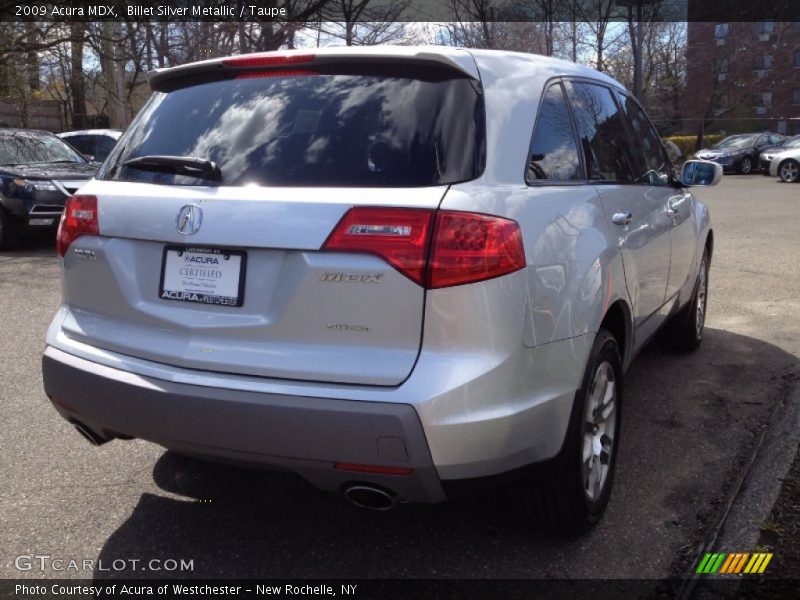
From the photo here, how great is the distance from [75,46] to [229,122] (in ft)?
69.9

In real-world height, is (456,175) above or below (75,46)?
below

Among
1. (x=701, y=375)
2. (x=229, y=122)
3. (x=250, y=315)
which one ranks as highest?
(x=229, y=122)

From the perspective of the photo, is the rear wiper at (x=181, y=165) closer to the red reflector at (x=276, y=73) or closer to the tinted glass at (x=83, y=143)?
the red reflector at (x=276, y=73)

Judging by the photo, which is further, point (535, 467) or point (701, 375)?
point (701, 375)

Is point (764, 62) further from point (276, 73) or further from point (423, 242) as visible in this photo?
point (423, 242)

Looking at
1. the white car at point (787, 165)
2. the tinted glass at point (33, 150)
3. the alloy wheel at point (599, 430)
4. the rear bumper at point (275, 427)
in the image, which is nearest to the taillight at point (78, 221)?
the rear bumper at point (275, 427)

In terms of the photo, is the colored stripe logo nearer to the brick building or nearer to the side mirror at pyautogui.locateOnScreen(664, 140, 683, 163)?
the side mirror at pyautogui.locateOnScreen(664, 140, 683, 163)

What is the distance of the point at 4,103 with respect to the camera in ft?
98.8

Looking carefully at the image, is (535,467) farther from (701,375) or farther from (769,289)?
(769,289)

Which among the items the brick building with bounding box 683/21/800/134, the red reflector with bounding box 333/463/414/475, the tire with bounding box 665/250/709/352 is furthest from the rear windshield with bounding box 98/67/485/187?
the brick building with bounding box 683/21/800/134

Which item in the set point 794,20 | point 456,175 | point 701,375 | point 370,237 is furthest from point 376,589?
point 794,20

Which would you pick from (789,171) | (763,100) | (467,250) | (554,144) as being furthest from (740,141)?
(763,100)

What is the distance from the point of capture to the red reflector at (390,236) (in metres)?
2.42

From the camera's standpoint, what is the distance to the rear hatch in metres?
2.46
